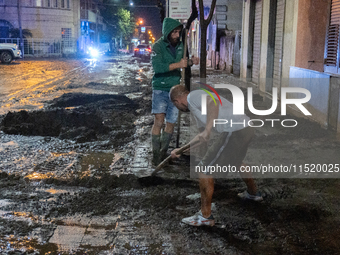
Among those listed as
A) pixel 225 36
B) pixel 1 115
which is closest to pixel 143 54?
pixel 225 36

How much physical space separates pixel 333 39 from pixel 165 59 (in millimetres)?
5286

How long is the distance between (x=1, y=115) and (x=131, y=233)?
656cm

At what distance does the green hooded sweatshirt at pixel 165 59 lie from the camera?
17.0 ft

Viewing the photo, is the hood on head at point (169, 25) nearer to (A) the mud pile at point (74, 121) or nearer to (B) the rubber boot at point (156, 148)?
(B) the rubber boot at point (156, 148)

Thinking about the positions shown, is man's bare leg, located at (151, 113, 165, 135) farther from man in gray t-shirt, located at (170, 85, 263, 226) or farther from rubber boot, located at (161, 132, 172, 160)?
man in gray t-shirt, located at (170, 85, 263, 226)

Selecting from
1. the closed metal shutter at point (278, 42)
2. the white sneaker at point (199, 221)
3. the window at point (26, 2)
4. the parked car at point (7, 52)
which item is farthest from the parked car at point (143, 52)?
the white sneaker at point (199, 221)

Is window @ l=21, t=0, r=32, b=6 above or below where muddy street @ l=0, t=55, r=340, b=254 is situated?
above

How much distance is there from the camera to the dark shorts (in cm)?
357

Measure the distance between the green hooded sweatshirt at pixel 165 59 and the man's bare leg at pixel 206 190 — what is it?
2003 mm

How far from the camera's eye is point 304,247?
3.34 meters

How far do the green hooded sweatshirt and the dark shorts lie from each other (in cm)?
185

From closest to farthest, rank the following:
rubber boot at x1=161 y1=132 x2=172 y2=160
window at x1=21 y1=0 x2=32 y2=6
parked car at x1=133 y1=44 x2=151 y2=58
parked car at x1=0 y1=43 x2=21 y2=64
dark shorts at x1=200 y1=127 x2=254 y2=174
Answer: dark shorts at x1=200 y1=127 x2=254 y2=174, rubber boot at x1=161 y1=132 x2=172 y2=160, parked car at x1=0 y1=43 x2=21 y2=64, parked car at x1=133 y1=44 x2=151 y2=58, window at x1=21 y1=0 x2=32 y2=6

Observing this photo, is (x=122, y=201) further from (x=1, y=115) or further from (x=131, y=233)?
(x=1, y=115)

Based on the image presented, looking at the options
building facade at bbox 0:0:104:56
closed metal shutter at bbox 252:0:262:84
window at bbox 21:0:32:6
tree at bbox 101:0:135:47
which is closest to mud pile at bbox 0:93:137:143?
closed metal shutter at bbox 252:0:262:84
